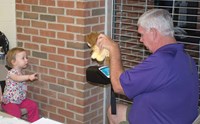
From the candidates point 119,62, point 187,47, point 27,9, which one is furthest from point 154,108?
point 27,9

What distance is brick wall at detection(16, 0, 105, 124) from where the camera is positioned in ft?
8.70

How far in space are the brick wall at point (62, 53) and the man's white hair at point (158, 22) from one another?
0.67m

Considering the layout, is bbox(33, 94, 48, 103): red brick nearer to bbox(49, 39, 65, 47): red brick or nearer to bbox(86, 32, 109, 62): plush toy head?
bbox(49, 39, 65, 47): red brick

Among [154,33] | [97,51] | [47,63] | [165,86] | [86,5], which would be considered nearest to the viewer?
[165,86]

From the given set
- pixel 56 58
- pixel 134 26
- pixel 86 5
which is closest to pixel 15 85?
pixel 56 58

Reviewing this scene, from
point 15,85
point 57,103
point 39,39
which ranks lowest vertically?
point 57,103

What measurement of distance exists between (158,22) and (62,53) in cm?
103

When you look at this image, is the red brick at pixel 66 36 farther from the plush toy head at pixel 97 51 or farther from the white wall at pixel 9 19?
the white wall at pixel 9 19

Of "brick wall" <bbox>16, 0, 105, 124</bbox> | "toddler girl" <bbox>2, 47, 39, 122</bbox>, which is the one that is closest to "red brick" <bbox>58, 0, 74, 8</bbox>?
"brick wall" <bbox>16, 0, 105, 124</bbox>

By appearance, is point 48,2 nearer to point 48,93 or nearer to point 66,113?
point 48,93

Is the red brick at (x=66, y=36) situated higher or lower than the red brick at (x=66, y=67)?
higher

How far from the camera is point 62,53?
2.78 metres

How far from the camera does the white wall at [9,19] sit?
315 centimetres

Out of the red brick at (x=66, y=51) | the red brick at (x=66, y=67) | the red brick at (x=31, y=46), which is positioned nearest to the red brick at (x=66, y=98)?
the red brick at (x=66, y=67)
